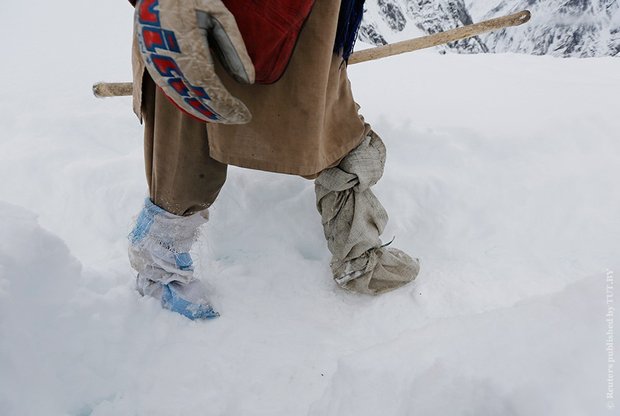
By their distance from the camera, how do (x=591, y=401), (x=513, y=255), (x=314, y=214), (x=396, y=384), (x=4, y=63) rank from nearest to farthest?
(x=591, y=401)
(x=396, y=384)
(x=513, y=255)
(x=314, y=214)
(x=4, y=63)

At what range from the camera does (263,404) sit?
3.62 feet

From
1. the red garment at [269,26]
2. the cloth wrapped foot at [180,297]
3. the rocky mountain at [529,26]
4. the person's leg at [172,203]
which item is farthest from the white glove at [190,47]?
the rocky mountain at [529,26]

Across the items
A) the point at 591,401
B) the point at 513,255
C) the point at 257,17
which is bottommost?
the point at 513,255

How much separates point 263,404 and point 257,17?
2.94 feet

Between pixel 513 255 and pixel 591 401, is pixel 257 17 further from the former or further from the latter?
pixel 513 255

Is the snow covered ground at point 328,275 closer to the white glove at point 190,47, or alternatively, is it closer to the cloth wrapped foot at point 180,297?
the cloth wrapped foot at point 180,297

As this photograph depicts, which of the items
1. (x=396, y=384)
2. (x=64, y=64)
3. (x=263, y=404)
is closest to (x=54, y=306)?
(x=263, y=404)

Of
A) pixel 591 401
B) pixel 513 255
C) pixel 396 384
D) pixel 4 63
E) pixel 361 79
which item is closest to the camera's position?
pixel 591 401

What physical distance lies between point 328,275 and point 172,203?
1.97 ft

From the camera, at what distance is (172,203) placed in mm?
1312

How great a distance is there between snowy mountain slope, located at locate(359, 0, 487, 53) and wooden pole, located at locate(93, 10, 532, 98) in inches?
1949

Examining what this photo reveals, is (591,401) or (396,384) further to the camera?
(396,384)

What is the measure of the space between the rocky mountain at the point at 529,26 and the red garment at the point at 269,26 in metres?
51.3

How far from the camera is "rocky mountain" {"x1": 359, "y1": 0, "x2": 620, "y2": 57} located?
53.4 meters
